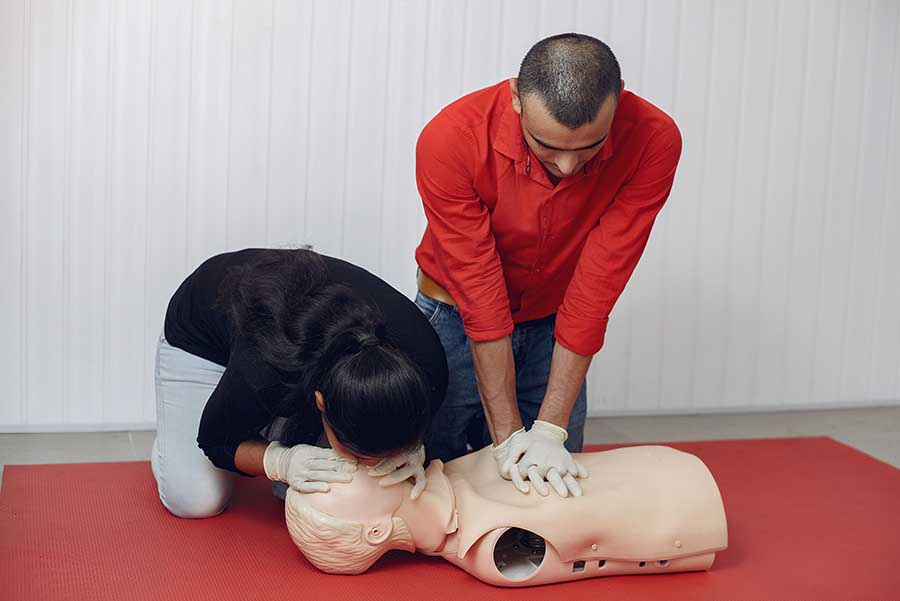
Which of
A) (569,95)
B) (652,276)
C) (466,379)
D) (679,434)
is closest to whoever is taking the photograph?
(569,95)

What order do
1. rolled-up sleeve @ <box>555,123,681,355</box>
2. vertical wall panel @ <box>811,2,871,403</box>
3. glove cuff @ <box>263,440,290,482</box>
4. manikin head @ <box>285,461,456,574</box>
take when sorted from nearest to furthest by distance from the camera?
manikin head @ <box>285,461,456,574</box>, glove cuff @ <box>263,440,290,482</box>, rolled-up sleeve @ <box>555,123,681,355</box>, vertical wall panel @ <box>811,2,871,403</box>

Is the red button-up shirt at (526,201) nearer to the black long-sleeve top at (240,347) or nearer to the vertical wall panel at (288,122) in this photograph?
the black long-sleeve top at (240,347)

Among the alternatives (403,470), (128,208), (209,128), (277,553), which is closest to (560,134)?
(403,470)

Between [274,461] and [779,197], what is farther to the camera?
[779,197]

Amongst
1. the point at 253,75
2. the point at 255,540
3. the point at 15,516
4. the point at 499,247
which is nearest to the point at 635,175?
the point at 499,247

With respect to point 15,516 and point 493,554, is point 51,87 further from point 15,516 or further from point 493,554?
point 493,554

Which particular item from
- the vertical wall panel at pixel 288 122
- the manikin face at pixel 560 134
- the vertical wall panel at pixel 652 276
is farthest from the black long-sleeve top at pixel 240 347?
the vertical wall panel at pixel 652 276

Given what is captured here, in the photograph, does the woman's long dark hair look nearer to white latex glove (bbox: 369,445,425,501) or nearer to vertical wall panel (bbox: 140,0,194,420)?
white latex glove (bbox: 369,445,425,501)

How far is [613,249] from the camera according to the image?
96.9 inches

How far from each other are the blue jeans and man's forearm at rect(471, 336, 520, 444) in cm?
29

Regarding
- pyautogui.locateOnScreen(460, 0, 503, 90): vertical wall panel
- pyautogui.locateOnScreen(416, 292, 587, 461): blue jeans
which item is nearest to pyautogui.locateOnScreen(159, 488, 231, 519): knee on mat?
pyautogui.locateOnScreen(416, 292, 587, 461): blue jeans

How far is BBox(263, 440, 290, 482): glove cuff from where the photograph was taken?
2.32m

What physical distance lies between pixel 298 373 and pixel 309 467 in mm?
219

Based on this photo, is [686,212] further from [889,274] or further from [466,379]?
[466,379]
